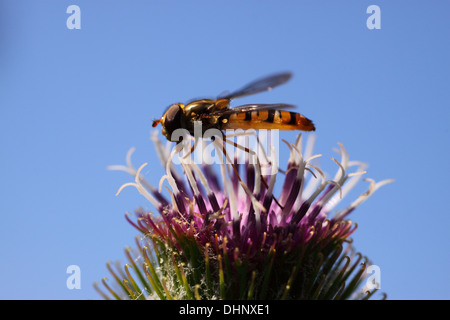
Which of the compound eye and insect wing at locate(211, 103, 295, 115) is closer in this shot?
insect wing at locate(211, 103, 295, 115)

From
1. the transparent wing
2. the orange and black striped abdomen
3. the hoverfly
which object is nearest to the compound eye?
the hoverfly

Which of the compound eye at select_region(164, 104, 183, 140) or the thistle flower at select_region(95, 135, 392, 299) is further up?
the compound eye at select_region(164, 104, 183, 140)

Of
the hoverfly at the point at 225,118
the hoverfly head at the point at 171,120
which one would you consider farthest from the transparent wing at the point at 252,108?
the hoverfly head at the point at 171,120

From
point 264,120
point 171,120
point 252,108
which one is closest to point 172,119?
point 171,120

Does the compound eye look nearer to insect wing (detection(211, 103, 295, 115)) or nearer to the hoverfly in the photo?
the hoverfly

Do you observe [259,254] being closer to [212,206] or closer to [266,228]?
[266,228]
